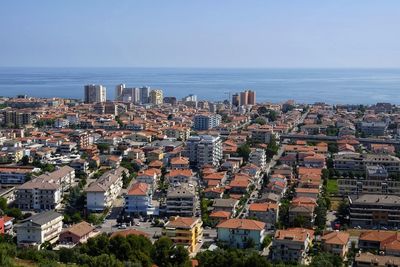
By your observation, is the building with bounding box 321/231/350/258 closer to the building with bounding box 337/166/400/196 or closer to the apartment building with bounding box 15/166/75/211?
the building with bounding box 337/166/400/196

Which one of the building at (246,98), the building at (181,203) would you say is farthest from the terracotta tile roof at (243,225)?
the building at (246,98)

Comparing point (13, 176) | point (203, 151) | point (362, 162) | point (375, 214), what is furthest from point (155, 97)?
point (375, 214)

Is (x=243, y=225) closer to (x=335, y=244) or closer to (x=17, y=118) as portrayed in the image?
(x=335, y=244)

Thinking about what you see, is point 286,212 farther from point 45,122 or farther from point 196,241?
point 45,122

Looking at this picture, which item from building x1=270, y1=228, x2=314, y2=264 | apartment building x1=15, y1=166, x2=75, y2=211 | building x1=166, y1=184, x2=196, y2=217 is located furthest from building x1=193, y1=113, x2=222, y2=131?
building x1=270, y1=228, x2=314, y2=264

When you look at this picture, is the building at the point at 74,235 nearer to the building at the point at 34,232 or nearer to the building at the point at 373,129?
the building at the point at 34,232
